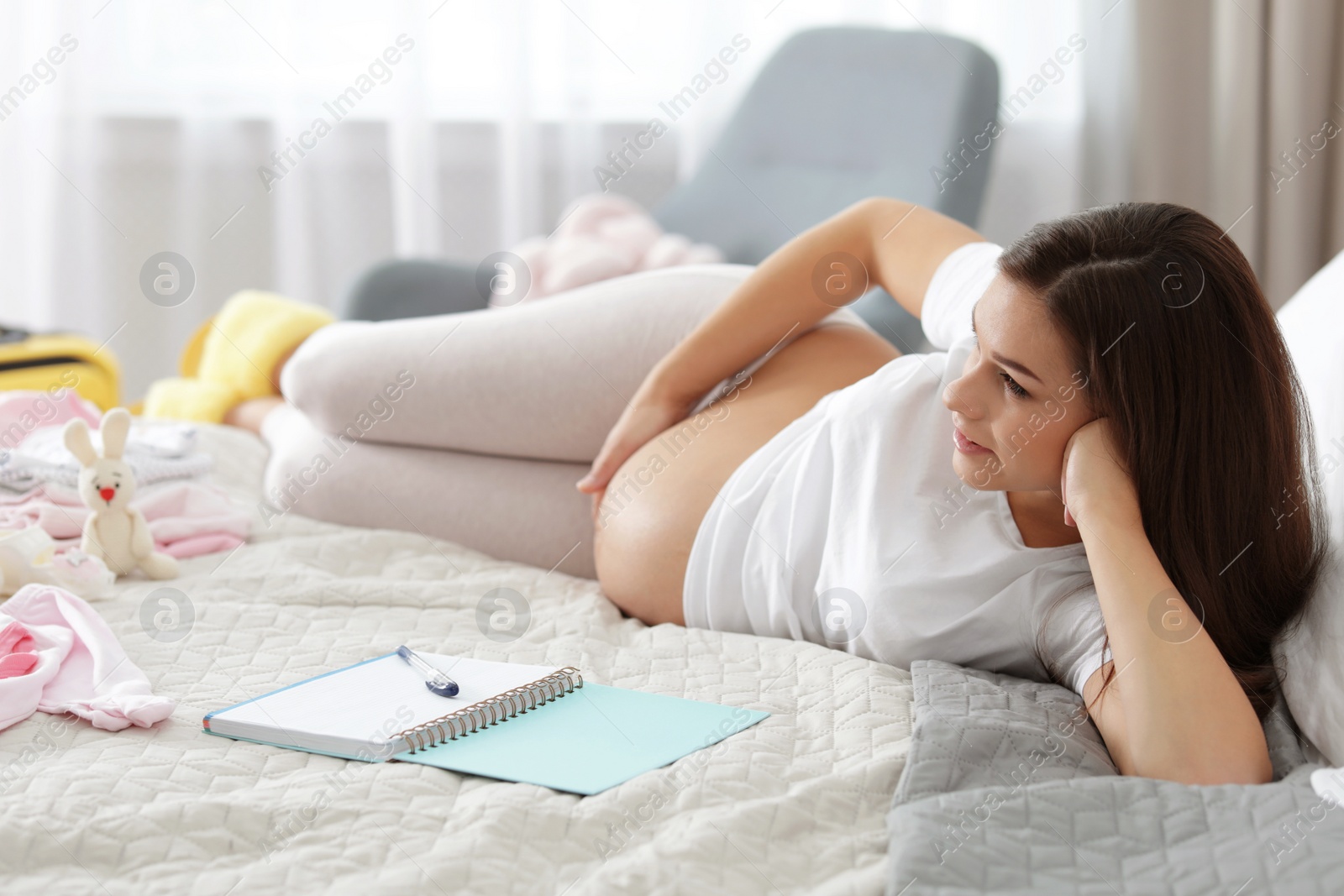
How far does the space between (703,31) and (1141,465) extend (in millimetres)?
1995

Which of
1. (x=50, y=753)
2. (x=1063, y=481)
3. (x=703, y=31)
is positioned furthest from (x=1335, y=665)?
(x=703, y=31)

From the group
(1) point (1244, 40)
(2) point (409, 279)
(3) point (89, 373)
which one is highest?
(1) point (1244, 40)

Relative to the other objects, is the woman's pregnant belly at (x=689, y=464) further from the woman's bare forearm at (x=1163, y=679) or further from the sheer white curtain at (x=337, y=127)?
the sheer white curtain at (x=337, y=127)

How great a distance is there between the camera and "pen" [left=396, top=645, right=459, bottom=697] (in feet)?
2.46

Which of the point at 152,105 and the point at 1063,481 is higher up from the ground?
the point at 152,105

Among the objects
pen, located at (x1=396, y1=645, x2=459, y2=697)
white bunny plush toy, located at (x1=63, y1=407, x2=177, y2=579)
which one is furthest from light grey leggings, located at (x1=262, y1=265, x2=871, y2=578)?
pen, located at (x1=396, y1=645, x2=459, y2=697)

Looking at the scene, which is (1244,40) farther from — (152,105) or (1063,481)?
(152,105)

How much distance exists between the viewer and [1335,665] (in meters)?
0.68

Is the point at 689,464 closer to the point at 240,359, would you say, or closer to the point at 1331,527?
the point at 1331,527

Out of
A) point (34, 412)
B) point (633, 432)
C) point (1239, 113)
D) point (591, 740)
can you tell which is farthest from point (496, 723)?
point (1239, 113)

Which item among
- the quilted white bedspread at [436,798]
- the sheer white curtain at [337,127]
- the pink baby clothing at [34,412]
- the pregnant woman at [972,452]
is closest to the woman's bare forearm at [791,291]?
the pregnant woman at [972,452]

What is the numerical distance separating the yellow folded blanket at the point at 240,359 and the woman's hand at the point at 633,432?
2.33ft

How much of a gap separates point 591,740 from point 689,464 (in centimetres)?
36

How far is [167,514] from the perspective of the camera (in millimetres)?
1142
